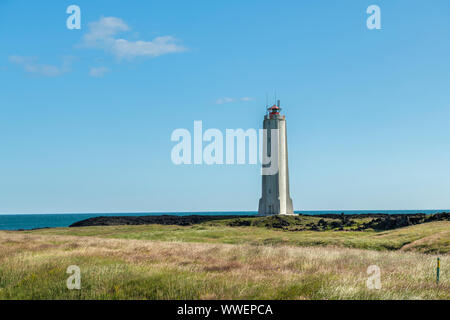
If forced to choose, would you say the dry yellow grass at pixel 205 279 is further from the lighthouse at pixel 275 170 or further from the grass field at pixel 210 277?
the lighthouse at pixel 275 170

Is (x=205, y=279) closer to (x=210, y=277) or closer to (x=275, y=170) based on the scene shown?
(x=210, y=277)

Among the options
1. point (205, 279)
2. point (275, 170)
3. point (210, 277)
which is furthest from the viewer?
point (275, 170)

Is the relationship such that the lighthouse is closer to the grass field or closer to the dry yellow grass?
the grass field

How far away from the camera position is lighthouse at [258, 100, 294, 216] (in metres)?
69.4

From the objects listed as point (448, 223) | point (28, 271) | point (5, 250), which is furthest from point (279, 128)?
point (28, 271)

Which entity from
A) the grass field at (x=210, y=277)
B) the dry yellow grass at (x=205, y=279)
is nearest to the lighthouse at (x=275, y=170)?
the grass field at (x=210, y=277)

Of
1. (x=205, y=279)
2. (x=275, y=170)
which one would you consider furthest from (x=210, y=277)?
(x=275, y=170)

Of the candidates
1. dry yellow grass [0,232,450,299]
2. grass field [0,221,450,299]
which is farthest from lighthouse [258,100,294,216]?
dry yellow grass [0,232,450,299]

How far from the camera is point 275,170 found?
69.2 m

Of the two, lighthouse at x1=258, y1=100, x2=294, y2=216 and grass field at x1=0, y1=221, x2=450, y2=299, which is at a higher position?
lighthouse at x1=258, y1=100, x2=294, y2=216

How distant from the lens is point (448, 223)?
141ft
